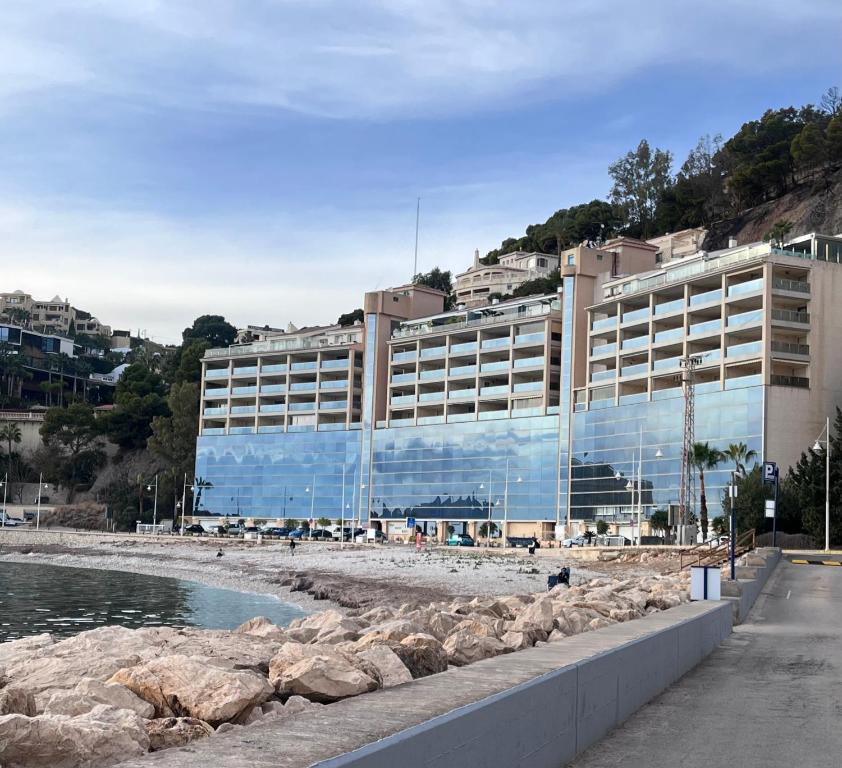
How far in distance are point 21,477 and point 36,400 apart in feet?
133

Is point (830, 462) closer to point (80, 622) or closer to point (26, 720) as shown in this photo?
point (80, 622)

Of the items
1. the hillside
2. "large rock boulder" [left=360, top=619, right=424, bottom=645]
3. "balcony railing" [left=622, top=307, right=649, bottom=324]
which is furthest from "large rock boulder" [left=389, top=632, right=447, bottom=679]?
the hillside

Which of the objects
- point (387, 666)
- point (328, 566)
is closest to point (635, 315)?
point (328, 566)

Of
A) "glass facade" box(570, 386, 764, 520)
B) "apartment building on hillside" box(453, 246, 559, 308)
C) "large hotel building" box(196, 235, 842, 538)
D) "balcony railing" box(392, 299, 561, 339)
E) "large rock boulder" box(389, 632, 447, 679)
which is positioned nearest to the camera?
"large rock boulder" box(389, 632, 447, 679)

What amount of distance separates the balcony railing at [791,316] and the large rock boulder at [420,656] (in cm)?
8133

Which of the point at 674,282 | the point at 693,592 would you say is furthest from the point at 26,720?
the point at 674,282

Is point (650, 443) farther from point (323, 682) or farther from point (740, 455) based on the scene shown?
point (323, 682)

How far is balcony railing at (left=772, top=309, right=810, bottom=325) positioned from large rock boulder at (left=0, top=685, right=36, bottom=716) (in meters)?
85.1

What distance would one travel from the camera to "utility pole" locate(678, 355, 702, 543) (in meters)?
83.9

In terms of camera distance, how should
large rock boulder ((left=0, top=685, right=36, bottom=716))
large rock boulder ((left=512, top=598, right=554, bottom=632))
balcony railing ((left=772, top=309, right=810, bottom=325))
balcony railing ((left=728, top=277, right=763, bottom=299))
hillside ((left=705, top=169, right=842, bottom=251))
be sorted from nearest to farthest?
large rock boulder ((left=0, top=685, right=36, bottom=716)), large rock boulder ((left=512, top=598, right=554, bottom=632)), balcony railing ((left=772, top=309, right=810, bottom=325)), balcony railing ((left=728, top=277, right=763, bottom=299)), hillside ((left=705, top=169, right=842, bottom=251))

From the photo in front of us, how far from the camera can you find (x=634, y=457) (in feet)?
319

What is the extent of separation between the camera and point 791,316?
3460 inches

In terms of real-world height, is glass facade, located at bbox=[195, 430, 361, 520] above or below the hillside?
below

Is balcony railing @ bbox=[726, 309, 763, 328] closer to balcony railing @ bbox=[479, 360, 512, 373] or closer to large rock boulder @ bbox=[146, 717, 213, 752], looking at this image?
balcony railing @ bbox=[479, 360, 512, 373]
